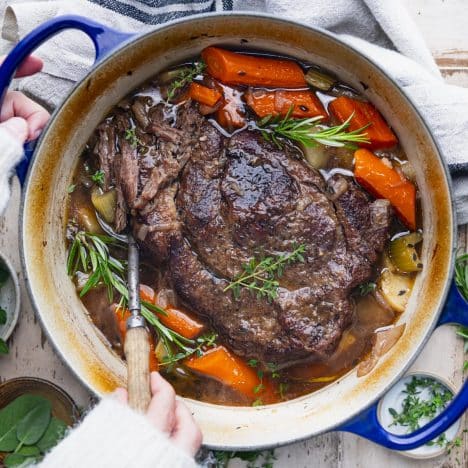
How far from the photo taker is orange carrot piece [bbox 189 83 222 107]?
2803 millimetres

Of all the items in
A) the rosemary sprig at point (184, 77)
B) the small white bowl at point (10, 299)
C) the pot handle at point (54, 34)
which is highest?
the pot handle at point (54, 34)

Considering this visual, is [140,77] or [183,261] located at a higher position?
[140,77]

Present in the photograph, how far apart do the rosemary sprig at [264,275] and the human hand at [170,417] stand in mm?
558

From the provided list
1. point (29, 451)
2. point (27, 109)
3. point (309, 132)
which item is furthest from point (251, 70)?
point (29, 451)

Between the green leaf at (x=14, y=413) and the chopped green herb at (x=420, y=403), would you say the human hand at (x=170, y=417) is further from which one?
the chopped green herb at (x=420, y=403)

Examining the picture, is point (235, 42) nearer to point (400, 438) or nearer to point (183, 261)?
point (183, 261)

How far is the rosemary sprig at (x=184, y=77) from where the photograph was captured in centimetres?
285

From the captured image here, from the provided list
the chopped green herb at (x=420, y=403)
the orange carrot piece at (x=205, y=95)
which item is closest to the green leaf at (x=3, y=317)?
the orange carrot piece at (x=205, y=95)

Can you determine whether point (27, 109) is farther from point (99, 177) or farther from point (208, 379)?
point (208, 379)

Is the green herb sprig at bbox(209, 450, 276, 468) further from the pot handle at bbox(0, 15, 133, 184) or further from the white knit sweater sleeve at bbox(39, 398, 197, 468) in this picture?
the pot handle at bbox(0, 15, 133, 184)

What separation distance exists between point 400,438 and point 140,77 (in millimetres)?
1732

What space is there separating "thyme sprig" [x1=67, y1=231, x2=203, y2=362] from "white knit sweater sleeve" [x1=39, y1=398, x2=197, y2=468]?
1.82ft

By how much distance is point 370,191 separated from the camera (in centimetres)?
286

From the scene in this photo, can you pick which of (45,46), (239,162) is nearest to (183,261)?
(239,162)
